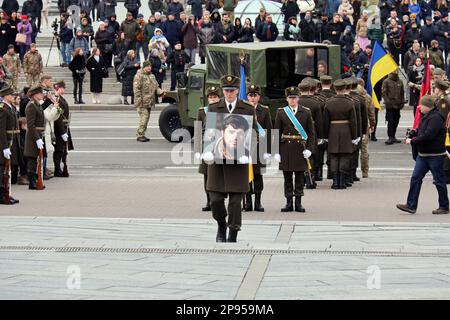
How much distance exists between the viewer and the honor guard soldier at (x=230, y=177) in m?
14.7

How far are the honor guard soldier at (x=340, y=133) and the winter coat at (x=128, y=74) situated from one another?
15.1 m

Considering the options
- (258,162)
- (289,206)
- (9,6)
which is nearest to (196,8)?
(9,6)

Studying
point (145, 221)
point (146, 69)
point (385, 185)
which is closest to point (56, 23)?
point (146, 69)

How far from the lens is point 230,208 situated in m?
14.9

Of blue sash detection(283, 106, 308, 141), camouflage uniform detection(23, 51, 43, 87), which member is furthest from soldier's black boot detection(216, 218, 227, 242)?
camouflage uniform detection(23, 51, 43, 87)

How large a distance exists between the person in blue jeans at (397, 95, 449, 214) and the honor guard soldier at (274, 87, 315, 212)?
1439 millimetres

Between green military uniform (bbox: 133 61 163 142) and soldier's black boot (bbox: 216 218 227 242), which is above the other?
green military uniform (bbox: 133 61 163 142)

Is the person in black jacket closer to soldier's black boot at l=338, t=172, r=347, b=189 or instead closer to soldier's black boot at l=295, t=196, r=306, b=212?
soldier's black boot at l=338, t=172, r=347, b=189

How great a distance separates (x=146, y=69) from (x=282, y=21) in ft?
50.5

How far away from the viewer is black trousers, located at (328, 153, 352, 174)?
21.1m

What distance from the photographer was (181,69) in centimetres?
3856

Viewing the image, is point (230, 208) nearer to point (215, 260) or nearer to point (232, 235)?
point (232, 235)

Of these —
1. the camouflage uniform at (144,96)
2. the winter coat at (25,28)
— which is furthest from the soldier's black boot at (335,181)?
the winter coat at (25,28)

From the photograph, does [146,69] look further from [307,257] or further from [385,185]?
[307,257]
